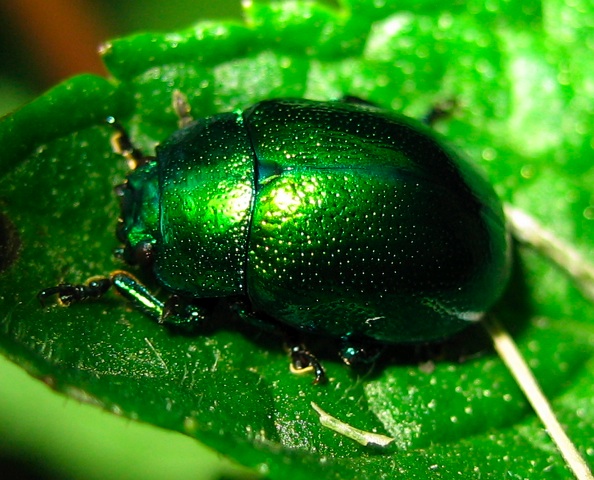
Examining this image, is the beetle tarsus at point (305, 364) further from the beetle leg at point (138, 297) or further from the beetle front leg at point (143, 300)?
the beetle leg at point (138, 297)

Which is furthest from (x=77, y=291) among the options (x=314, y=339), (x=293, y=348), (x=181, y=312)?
(x=314, y=339)

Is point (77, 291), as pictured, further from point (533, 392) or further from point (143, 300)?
point (533, 392)

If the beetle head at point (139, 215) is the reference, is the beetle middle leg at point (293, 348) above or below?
below

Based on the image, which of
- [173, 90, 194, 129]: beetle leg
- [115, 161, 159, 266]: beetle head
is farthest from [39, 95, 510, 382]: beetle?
[173, 90, 194, 129]: beetle leg

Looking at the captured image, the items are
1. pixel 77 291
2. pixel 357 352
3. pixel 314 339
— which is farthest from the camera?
pixel 314 339

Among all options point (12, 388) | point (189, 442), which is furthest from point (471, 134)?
point (12, 388)

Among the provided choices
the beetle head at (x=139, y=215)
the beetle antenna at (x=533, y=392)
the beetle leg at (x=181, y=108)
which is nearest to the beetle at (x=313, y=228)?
the beetle head at (x=139, y=215)
